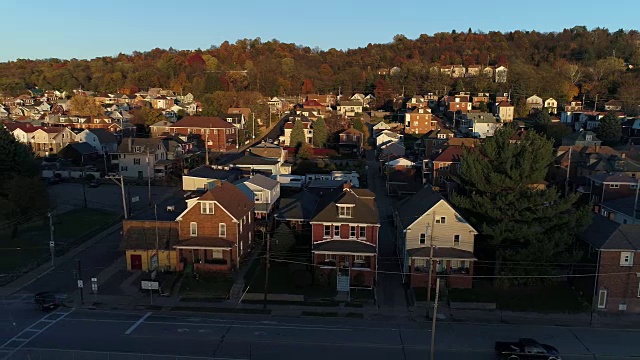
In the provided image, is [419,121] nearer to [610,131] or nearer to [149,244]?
[610,131]

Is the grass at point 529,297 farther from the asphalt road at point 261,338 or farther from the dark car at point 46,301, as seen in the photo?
the dark car at point 46,301

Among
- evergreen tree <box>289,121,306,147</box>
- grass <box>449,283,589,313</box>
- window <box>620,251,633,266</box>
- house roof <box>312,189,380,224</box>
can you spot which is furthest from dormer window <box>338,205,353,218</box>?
evergreen tree <box>289,121,306,147</box>

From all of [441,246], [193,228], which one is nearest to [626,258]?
[441,246]

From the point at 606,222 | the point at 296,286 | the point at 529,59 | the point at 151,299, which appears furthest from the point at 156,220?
the point at 529,59

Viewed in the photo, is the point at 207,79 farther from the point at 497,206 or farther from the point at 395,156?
the point at 497,206

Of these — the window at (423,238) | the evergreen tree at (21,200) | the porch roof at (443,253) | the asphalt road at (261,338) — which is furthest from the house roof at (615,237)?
the evergreen tree at (21,200)

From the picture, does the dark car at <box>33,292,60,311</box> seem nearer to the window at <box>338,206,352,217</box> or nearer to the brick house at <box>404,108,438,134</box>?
the window at <box>338,206,352,217</box>
